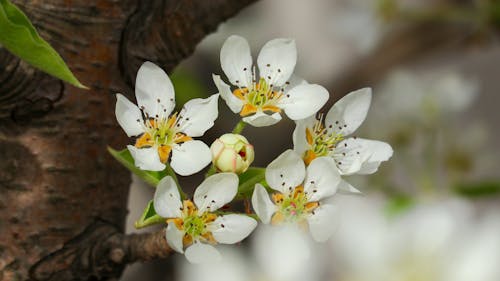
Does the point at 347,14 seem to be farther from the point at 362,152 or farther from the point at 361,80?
the point at 362,152

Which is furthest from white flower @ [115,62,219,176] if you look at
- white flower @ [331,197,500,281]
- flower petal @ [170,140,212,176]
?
white flower @ [331,197,500,281]

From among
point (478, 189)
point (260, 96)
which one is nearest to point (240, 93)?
point (260, 96)

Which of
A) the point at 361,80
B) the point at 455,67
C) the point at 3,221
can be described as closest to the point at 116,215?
the point at 3,221

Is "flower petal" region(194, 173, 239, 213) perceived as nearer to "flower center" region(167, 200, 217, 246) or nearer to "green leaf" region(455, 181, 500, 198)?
"flower center" region(167, 200, 217, 246)

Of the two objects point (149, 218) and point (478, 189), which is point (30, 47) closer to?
point (149, 218)

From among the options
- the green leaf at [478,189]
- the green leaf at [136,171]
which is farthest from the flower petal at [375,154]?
the green leaf at [478,189]
